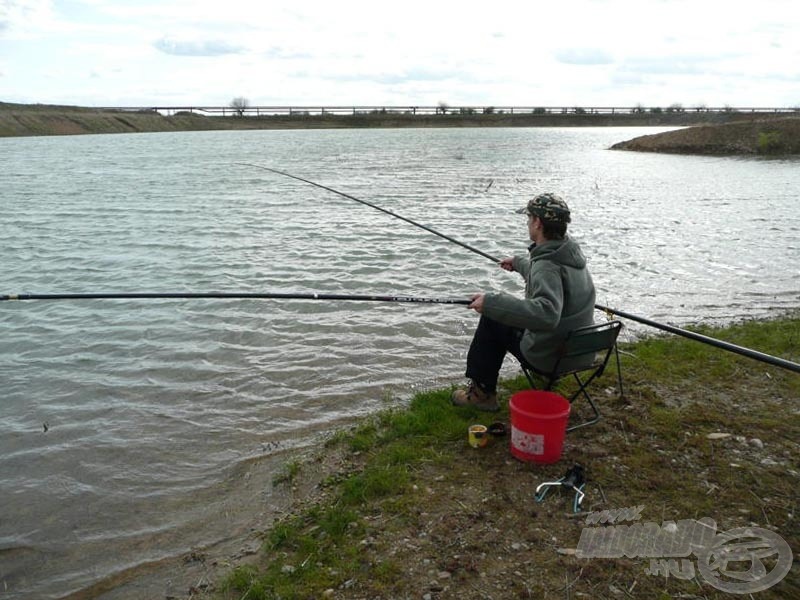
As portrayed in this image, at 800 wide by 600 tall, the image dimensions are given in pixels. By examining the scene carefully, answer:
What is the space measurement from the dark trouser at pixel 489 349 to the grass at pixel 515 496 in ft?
1.27

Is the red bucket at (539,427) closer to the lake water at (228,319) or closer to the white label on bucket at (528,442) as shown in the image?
the white label on bucket at (528,442)

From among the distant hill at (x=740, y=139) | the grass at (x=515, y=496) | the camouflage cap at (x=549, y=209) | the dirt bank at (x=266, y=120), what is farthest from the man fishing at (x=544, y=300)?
the dirt bank at (x=266, y=120)

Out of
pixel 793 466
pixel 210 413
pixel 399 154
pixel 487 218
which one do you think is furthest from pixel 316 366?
pixel 399 154

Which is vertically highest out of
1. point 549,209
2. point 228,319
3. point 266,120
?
point 266,120

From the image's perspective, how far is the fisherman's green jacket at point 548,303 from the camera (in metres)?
4.82

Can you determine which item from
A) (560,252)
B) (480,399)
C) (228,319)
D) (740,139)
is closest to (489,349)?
(480,399)

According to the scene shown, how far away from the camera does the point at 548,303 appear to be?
15.8 feet

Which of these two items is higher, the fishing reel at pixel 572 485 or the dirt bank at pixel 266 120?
the dirt bank at pixel 266 120

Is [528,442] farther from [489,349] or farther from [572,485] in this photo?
[489,349]

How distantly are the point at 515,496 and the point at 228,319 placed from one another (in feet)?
20.9

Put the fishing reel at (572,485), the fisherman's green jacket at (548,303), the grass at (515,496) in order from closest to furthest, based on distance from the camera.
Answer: the grass at (515,496) < the fishing reel at (572,485) < the fisherman's green jacket at (548,303)

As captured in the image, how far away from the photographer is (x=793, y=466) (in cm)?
495

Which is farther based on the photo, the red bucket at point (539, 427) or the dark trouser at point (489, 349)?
the dark trouser at point (489, 349)

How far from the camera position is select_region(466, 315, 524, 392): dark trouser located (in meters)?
5.64
